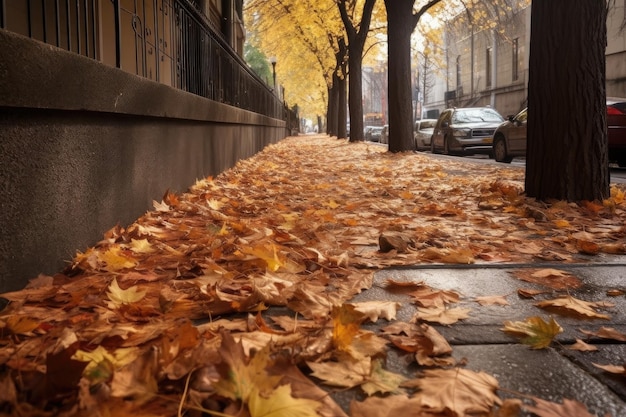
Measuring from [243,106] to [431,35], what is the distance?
36.3 feet

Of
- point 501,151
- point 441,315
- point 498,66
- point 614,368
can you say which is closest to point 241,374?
point 441,315

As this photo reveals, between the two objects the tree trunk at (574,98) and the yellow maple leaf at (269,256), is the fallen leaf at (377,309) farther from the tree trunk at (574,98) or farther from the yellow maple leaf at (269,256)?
the tree trunk at (574,98)

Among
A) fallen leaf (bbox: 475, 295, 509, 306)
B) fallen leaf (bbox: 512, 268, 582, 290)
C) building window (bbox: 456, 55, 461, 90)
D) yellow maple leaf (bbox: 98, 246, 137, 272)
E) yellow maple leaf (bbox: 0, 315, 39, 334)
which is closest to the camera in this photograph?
yellow maple leaf (bbox: 0, 315, 39, 334)

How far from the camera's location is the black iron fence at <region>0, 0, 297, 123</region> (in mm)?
4777

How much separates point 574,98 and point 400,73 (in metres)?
9.13

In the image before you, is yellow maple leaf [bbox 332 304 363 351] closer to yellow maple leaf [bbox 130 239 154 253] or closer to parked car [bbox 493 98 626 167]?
yellow maple leaf [bbox 130 239 154 253]

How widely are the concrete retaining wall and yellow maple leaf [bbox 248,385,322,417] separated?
1241mm

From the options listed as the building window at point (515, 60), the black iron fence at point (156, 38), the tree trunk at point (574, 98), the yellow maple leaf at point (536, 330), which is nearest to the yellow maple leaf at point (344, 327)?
the yellow maple leaf at point (536, 330)

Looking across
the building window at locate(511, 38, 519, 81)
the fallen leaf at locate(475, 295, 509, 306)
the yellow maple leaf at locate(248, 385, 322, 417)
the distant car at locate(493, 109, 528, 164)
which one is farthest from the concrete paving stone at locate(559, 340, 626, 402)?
the building window at locate(511, 38, 519, 81)

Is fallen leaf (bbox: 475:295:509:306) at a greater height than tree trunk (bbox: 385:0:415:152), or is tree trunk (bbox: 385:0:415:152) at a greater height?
tree trunk (bbox: 385:0:415:152)

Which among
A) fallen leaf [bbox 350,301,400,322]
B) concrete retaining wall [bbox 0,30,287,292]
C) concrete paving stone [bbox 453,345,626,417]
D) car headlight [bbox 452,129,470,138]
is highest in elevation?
car headlight [bbox 452,129,470,138]

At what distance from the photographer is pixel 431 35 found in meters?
20.2

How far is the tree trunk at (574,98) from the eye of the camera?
16.5ft

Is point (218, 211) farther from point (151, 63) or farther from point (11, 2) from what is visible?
point (151, 63)
